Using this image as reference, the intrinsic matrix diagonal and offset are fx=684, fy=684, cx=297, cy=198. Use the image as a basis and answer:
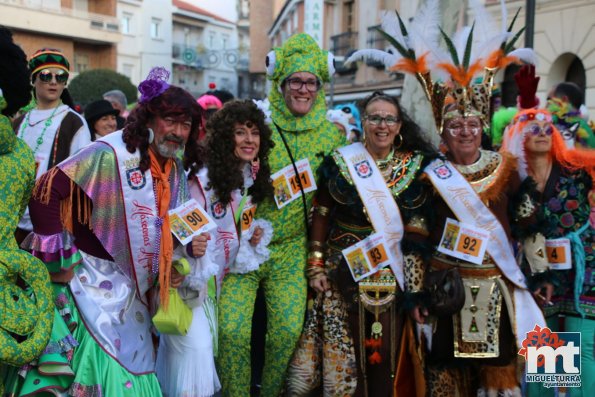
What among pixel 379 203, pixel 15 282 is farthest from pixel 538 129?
pixel 15 282

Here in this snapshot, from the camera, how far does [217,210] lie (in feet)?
13.1

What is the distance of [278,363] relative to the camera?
4.19 metres

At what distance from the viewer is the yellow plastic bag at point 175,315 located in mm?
3344

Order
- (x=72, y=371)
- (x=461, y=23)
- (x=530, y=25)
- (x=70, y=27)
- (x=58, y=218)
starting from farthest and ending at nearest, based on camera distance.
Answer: (x=70, y=27) < (x=530, y=25) < (x=461, y=23) < (x=58, y=218) < (x=72, y=371)

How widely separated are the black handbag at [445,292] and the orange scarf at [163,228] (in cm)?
160

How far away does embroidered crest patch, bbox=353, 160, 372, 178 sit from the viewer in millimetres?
4188

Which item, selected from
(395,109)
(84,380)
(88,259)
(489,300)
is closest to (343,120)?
(395,109)

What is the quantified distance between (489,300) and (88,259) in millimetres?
2337

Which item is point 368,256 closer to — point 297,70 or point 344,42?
point 297,70

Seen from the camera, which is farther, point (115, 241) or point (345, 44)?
point (345, 44)

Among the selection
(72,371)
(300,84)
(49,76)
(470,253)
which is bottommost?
(72,371)

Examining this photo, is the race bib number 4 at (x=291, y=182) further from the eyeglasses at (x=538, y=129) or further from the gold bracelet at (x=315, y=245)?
the eyeglasses at (x=538, y=129)

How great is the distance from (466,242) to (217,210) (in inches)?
58.6

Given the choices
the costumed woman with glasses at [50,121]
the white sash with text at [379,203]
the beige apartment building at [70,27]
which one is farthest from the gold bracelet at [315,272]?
the beige apartment building at [70,27]
